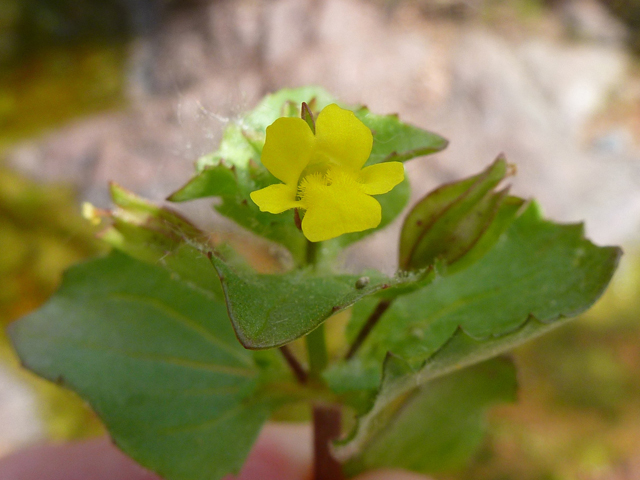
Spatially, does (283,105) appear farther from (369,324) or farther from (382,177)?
(369,324)

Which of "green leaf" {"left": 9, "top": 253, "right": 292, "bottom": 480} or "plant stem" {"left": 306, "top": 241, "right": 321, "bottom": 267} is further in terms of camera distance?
"green leaf" {"left": 9, "top": 253, "right": 292, "bottom": 480}

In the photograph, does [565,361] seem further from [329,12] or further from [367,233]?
[329,12]

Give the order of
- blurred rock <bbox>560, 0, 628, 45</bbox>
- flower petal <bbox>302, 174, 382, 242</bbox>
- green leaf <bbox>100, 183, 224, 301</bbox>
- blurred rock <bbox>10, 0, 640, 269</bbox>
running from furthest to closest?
blurred rock <bbox>560, 0, 628, 45</bbox> < blurred rock <bbox>10, 0, 640, 269</bbox> < green leaf <bbox>100, 183, 224, 301</bbox> < flower petal <bbox>302, 174, 382, 242</bbox>

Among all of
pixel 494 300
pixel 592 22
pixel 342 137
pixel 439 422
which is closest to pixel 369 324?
pixel 494 300

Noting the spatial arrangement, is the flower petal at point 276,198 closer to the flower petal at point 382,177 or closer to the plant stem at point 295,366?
the flower petal at point 382,177

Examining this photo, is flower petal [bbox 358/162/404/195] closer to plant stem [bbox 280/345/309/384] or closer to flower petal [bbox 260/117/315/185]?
flower petal [bbox 260/117/315/185]

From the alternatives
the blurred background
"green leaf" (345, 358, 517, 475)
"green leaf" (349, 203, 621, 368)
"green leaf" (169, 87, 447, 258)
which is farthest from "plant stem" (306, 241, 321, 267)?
the blurred background

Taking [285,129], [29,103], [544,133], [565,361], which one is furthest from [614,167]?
[29,103]
